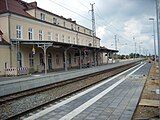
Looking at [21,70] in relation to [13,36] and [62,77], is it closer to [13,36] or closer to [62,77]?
[13,36]

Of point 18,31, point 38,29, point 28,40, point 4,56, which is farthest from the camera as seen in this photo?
point 38,29

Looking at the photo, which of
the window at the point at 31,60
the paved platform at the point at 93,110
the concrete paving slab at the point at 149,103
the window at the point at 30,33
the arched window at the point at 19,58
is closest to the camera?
the paved platform at the point at 93,110

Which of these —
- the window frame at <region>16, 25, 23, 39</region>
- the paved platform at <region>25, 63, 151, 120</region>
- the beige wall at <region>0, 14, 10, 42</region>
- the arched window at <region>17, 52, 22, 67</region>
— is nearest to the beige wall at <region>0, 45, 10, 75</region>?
the beige wall at <region>0, 14, 10, 42</region>

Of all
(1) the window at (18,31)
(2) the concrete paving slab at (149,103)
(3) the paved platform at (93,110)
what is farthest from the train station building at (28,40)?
(2) the concrete paving slab at (149,103)

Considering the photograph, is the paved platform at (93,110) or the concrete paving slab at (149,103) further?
the concrete paving slab at (149,103)

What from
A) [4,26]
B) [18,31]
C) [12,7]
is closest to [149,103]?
[4,26]

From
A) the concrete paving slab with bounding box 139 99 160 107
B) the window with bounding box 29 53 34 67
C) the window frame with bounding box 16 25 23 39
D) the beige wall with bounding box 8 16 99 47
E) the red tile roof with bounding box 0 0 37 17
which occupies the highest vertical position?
the red tile roof with bounding box 0 0 37 17

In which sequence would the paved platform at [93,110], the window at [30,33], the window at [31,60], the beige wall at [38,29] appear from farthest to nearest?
the window at [30,33], the window at [31,60], the beige wall at [38,29], the paved platform at [93,110]

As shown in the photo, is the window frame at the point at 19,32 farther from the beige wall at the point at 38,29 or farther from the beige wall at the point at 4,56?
the beige wall at the point at 4,56

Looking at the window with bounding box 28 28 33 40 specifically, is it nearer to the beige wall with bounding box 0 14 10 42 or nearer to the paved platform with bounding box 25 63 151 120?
the beige wall with bounding box 0 14 10 42

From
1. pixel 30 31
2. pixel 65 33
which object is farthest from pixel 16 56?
pixel 65 33

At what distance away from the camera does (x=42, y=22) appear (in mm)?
43594

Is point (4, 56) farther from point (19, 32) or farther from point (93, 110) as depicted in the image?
point (93, 110)

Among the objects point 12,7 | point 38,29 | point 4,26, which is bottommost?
point 4,26
